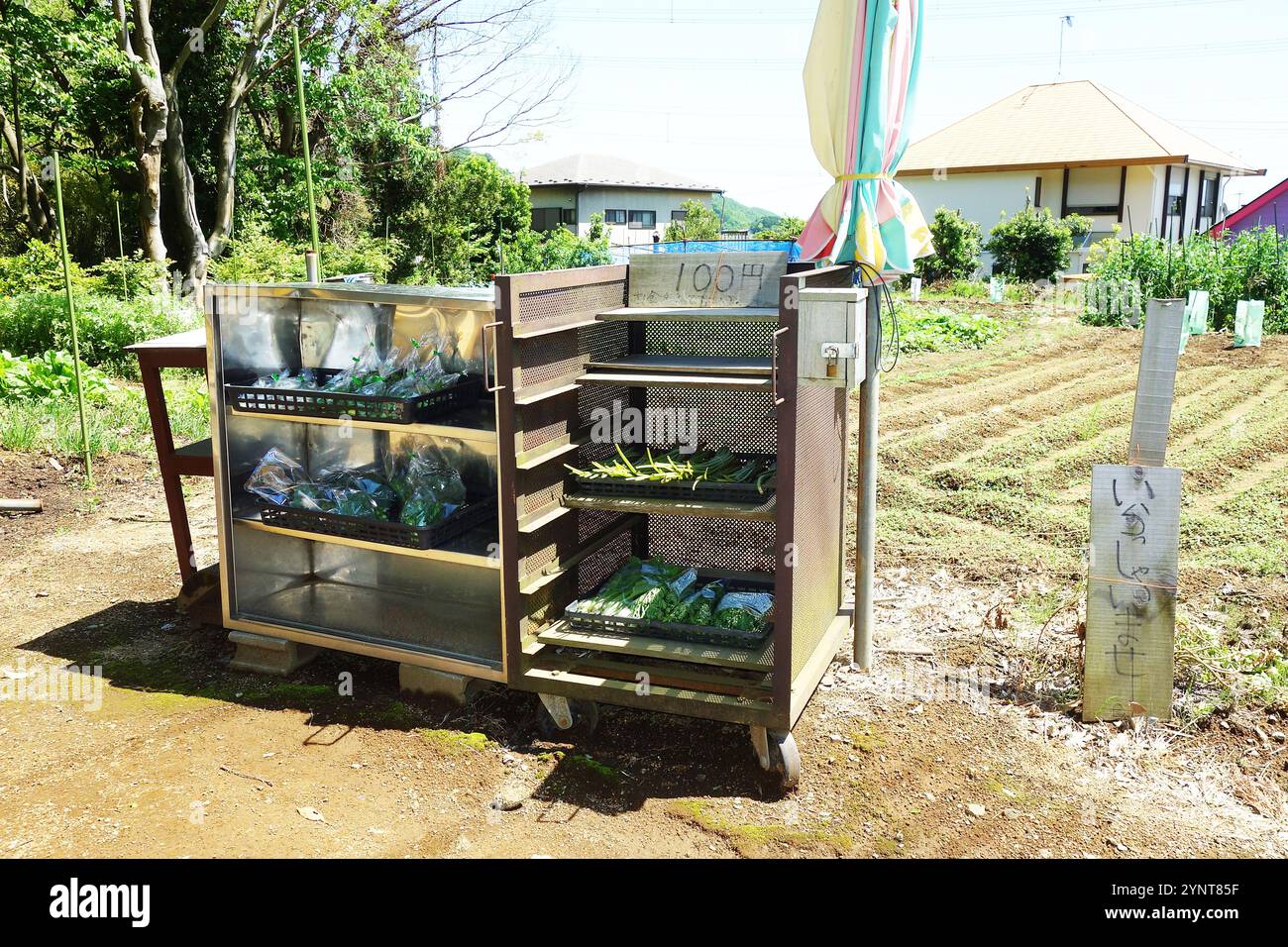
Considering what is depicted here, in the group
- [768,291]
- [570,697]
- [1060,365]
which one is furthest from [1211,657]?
[1060,365]

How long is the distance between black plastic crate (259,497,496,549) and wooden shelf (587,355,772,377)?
99 centimetres

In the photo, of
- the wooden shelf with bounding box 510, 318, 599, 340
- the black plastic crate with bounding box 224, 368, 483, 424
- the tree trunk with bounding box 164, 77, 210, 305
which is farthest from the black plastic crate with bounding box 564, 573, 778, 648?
the tree trunk with bounding box 164, 77, 210, 305

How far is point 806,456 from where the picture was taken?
4434 mm

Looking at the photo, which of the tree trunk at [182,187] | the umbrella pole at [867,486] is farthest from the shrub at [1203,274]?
the tree trunk at [182,187]

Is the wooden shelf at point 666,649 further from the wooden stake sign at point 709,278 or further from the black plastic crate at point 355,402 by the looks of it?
the wooden stake sign at point 709,278

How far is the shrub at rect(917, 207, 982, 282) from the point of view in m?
26.6

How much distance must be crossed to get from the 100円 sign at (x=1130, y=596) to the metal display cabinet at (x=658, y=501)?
1226mm

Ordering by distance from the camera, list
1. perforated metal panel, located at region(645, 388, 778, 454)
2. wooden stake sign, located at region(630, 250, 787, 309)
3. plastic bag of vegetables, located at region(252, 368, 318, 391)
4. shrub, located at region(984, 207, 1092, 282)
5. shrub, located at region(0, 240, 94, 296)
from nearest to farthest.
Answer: wooden stake sign, located at region(630, 250, 787, 309) → perforated metal panel, located at region(645, 388, 778, 454) → plastic bag of vegetables, located at region(252, 368, 318, 391) → shrub, located at region(0, 240, 94, 296) → shrub, located at region(984, 207, 1092, 282)

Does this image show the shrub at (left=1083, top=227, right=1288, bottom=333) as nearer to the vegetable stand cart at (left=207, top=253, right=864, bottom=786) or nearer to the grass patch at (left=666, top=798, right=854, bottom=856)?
the vegetable stand cart at (left=207, top=253, right=864, bottom=786)

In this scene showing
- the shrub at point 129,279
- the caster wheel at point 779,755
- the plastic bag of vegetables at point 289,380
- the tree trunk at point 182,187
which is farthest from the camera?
the tree trunk at point 182,187

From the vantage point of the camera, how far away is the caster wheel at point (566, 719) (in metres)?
4.64

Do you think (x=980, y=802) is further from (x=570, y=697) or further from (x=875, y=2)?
(x=875, y=2)

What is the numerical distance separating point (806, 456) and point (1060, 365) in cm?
1111

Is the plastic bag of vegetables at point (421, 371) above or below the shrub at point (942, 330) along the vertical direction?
above
